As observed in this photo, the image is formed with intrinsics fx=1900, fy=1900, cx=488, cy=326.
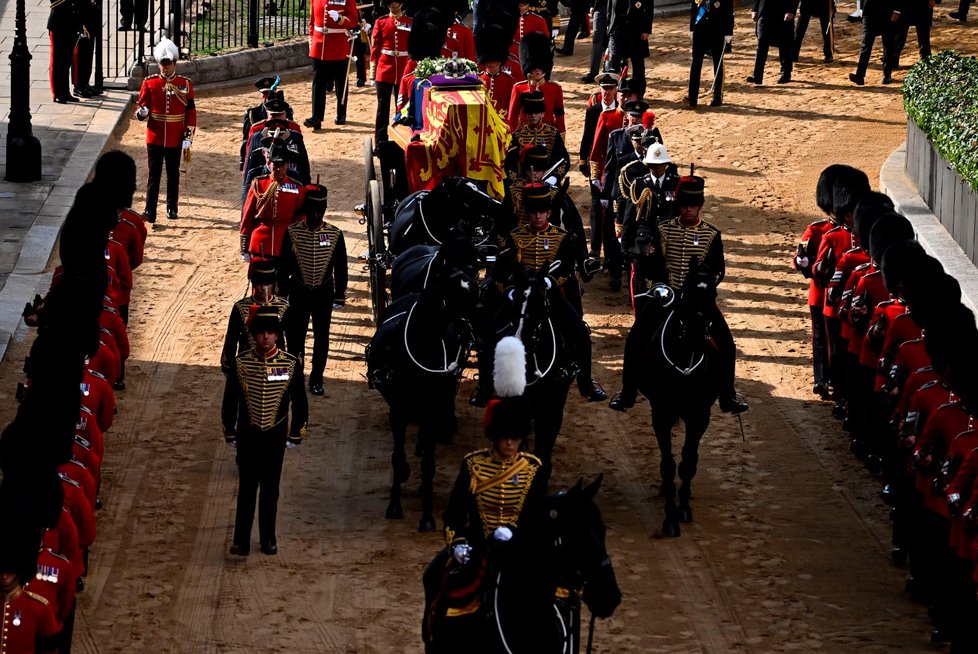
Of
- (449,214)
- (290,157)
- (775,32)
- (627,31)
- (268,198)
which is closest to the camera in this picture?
(449,214)

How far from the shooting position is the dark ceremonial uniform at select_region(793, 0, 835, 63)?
24.5 meters

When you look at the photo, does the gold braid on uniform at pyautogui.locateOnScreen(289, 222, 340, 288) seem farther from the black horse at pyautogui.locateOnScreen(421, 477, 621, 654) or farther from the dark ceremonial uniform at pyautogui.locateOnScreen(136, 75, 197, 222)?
the black horse at pyautogui.locateOnScreen(421, 477, 621, 654)

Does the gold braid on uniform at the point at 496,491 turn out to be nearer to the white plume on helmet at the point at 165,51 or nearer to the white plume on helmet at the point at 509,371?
the white plume on helmet at the point at 509,371

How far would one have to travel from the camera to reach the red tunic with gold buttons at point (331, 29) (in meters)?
20.6

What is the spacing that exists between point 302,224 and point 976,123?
6.29 m

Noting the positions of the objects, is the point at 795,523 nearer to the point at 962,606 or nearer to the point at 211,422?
the point at 962,606

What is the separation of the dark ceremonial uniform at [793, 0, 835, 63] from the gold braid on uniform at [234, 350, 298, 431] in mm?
14959

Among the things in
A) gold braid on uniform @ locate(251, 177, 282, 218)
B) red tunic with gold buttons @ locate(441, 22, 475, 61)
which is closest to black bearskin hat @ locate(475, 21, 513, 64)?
red tunic with gold buttons @ locate(441, 22, 475, 61)

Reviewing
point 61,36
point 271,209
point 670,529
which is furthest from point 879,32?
point 670,529

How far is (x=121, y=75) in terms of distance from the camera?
22953 millimetres

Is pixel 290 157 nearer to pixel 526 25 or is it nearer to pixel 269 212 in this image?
pixel 269 212

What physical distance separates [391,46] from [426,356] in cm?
890

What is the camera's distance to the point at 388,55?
1994 cm

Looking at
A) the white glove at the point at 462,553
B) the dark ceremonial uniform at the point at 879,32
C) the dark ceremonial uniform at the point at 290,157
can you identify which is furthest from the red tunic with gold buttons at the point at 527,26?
the white glove at the point at 462,553
